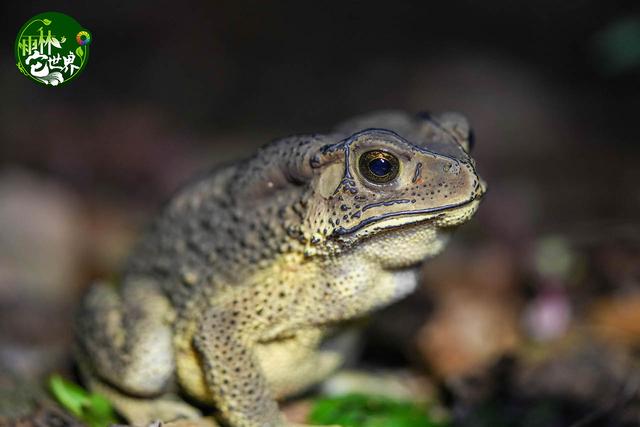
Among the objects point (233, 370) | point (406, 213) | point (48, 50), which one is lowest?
point (233, 370)

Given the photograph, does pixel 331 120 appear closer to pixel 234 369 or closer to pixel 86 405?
pixel 86 405

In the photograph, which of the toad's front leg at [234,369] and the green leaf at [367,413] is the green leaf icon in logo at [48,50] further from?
the green leaf at [367,413]

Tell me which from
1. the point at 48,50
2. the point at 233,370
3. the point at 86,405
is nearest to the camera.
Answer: the point at 48,50

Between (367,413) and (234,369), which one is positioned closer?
(234,369)

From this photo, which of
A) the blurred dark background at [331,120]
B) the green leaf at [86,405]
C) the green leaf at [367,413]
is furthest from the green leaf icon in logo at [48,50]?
the blurred dark background at [331,120]

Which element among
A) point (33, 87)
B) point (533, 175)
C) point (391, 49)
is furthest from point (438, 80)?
point (33, 87)

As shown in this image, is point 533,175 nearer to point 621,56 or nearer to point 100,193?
point 621,56

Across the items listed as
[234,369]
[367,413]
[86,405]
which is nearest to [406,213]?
[234,369]
